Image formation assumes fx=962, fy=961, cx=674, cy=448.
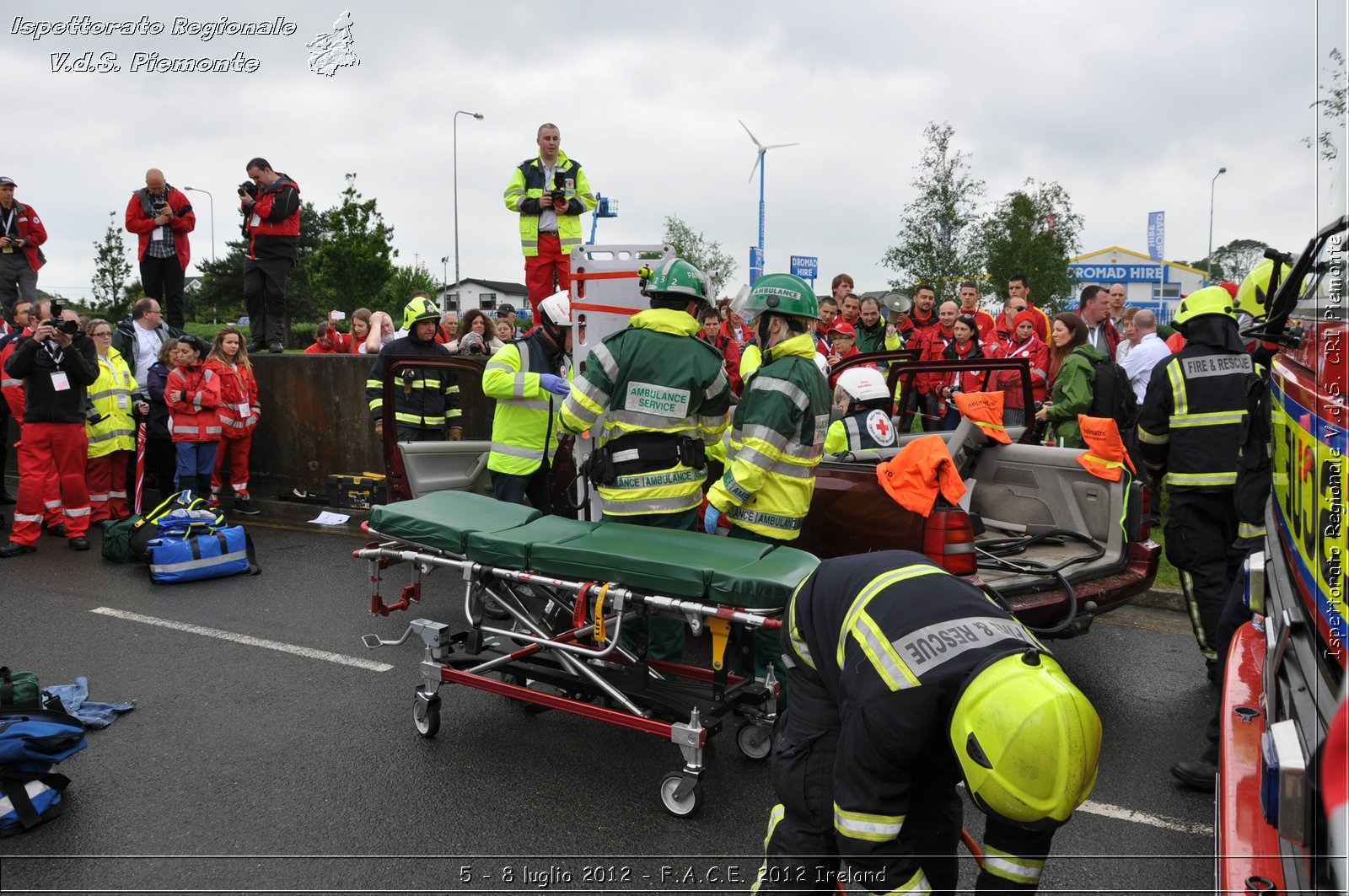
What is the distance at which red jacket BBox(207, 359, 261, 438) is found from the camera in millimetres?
9453

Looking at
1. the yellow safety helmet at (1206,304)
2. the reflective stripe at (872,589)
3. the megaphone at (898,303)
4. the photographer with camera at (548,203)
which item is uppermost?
the photographer with camera at (548,203)

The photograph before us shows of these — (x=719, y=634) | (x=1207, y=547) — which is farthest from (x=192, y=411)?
(x=1207, y=547)

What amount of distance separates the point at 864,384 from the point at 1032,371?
12.2 ft

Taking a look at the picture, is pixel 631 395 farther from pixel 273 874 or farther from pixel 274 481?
pixel 274 481

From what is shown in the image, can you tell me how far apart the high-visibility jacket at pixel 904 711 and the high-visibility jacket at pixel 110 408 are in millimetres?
9126

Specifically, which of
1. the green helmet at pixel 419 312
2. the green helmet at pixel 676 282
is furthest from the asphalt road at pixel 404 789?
the green helmet at pixel 419 312

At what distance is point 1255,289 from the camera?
13.2 ft

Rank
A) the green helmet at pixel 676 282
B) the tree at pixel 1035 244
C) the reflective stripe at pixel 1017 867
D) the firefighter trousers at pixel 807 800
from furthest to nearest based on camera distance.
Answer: the tree at pixel 1035 244 < the green helmet at pixel 676 282 < the firefighter trousers at pixel 807 800 < the reflective stripe at pixel 1017 867

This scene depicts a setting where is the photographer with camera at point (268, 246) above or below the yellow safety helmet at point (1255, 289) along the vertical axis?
above

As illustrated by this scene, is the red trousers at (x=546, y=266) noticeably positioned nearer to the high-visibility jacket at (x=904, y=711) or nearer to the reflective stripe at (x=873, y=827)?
the high-visibility jacket at (x=904, y=711)

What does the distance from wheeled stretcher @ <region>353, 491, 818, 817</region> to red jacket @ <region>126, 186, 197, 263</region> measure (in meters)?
8.78

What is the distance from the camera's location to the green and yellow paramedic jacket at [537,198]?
8.98 metres

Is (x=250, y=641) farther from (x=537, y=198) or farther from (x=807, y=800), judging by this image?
(x=537, y=198)

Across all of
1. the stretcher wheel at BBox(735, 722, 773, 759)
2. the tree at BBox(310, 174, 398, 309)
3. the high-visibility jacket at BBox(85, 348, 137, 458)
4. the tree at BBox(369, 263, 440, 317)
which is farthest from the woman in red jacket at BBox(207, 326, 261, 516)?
the tree at BBox(369, 263, 440, 317)
